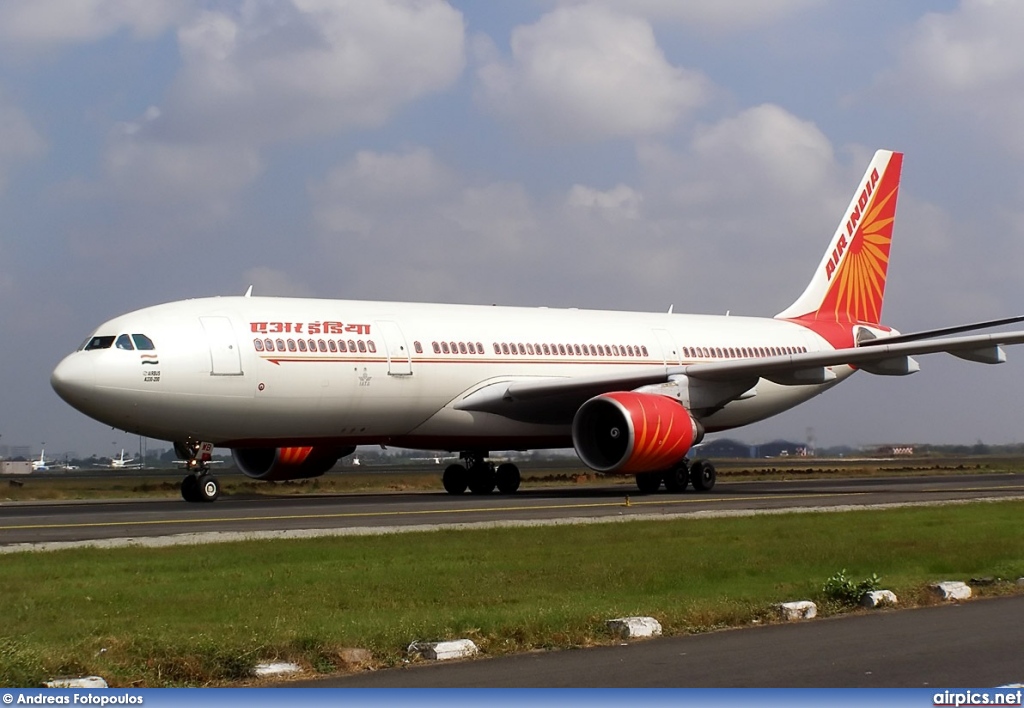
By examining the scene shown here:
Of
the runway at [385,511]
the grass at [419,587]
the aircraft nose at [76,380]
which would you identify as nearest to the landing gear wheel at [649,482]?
the runway at [385,511]

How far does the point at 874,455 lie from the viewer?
89.4 meters

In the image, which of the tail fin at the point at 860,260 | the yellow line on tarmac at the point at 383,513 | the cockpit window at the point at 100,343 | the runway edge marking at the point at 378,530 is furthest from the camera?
the tail fin at the point at 860,260

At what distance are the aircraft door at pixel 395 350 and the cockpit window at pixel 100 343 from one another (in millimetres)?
5485

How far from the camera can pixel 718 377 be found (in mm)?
28859

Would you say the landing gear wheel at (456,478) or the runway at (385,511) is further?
the landing gear wheel at (456,478)

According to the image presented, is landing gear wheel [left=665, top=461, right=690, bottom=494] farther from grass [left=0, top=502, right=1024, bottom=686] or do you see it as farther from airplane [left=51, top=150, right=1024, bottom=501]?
grass [left=0, top=502, right=1024, bottom=686]

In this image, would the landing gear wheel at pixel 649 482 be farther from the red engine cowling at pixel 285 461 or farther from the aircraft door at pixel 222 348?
the aircraft door at pixel 222 348

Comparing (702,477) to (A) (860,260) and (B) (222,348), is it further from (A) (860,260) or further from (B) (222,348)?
(A) (860,260)

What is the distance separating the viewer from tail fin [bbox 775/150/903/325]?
39406 mm

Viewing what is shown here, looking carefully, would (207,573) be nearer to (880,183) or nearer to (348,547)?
(348,547)

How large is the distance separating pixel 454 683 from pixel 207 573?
18.1ft

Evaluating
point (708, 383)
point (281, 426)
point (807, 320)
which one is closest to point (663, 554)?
point (281, 426)

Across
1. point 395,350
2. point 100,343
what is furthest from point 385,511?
point 100,343

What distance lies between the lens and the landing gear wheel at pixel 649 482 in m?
28.9
